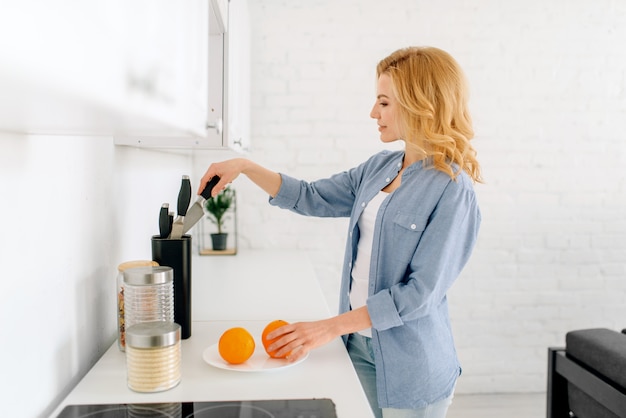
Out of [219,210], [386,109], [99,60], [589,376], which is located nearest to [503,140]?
[589,376]

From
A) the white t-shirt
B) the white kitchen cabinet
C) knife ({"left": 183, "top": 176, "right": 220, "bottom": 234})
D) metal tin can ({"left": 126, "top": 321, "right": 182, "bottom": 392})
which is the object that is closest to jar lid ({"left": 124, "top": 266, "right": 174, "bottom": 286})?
metal tin can ({"left": 126, "top": 321, "right": 182, "bottom": 392})

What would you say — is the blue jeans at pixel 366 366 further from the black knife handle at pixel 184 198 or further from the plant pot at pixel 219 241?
the plant pot at pixel 219 241

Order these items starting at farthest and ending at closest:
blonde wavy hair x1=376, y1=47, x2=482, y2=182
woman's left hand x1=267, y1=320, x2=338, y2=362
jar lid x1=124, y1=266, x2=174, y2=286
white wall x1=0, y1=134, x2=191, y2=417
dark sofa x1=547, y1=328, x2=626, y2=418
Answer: dark sofa x1=547, y1=328, x2=626, y2=418 → blonde wavy hair x1=376, y1=47, x2=482, y2=182 → woman's left hand x1=267, y1=320, x2=338, y2=362 → jar lid x1=124, y1=266, x2=174, y2=286 → white wall x1=0, y1=134, x2=191, y2=417

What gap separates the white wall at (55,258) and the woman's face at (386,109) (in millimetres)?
677

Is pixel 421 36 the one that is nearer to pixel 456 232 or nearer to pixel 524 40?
pixel 524 40

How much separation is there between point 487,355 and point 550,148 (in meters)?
1.16

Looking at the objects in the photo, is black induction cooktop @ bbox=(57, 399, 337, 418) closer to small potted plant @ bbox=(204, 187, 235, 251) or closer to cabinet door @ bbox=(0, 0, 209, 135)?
cabinet door @ bbox=(0, 0, 209, 135)

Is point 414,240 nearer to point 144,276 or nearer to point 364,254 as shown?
point 364,254

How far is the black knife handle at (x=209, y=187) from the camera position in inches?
56.9

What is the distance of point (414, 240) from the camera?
4.38ft

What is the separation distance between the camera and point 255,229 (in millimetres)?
2891

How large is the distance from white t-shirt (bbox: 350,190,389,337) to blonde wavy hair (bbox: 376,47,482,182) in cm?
21

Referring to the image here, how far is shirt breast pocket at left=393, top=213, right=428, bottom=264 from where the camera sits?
4.34ft

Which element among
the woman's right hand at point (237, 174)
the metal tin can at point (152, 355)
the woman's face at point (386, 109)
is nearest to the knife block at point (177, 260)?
the metal tin can at point (152, 355)
